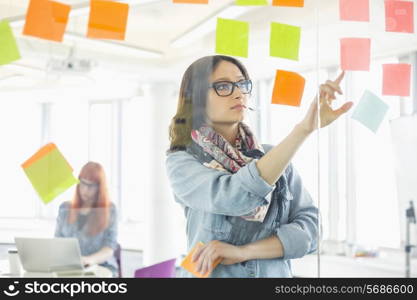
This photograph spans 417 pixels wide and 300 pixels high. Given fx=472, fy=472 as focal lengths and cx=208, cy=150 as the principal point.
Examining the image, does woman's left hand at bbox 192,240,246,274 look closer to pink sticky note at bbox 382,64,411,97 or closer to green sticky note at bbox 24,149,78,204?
green sticky note at bbox 24,149,78,204

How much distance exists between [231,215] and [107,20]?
24.5 inches

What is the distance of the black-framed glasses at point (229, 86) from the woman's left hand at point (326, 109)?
182mm

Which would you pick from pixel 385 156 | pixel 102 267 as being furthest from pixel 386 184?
pixel 102 267

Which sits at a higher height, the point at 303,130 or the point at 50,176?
the point at 303,130

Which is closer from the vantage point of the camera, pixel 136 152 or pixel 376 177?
pixel 136 152

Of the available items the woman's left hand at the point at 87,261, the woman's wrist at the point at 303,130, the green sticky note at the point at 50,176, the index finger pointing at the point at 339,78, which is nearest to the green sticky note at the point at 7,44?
the green sticky note at the point at 50,176

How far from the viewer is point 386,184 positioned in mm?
1471

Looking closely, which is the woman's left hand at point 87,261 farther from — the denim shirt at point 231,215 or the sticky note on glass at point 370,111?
the sticky note on glass at point 370,111

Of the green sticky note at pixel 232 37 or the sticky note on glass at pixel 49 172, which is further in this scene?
the green sticky note at pixel 232 37

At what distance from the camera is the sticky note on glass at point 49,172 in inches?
47.8

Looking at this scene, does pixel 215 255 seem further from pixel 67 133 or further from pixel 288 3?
pixel 288 3

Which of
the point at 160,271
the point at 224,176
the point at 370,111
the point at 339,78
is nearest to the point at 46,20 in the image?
the point at 224,176

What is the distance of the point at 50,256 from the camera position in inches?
49.3

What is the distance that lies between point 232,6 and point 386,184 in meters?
0.72
